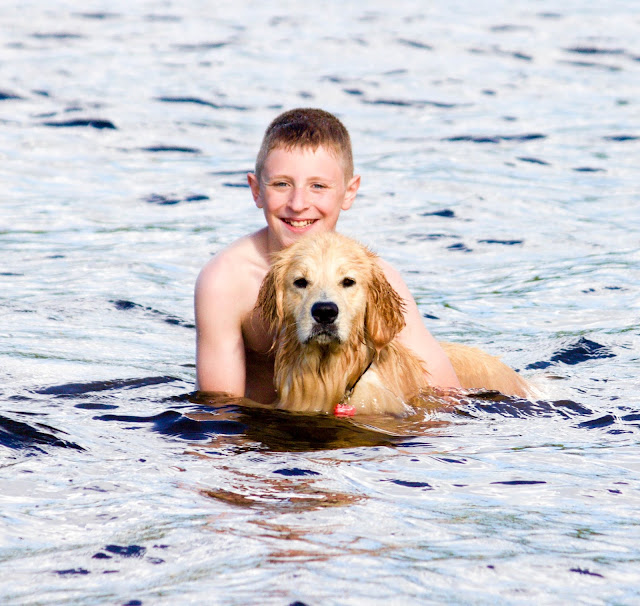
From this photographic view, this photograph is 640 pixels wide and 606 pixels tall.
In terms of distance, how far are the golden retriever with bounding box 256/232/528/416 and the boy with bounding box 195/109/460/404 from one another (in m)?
0.26

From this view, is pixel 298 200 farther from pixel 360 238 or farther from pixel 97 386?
pixel 360 238

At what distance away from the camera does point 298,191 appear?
6000mm

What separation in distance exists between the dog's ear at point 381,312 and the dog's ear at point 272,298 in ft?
1.60

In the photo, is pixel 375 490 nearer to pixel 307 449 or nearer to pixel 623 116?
pixel 307 449

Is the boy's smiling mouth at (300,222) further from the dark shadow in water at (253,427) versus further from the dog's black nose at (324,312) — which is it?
the dark shadow in water at (253,427)

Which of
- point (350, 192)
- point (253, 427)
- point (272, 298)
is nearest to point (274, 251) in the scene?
point (272, 298)

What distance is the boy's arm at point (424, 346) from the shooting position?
20.2 feet

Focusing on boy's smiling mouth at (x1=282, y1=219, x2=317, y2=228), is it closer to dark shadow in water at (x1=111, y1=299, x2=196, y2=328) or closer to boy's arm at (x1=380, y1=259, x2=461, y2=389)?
boy's arm at (x1=380, y1=259, x2=461, y2=389)

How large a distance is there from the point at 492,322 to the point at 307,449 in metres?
4.52

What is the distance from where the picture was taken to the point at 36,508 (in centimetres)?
398

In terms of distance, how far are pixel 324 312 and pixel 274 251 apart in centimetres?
91

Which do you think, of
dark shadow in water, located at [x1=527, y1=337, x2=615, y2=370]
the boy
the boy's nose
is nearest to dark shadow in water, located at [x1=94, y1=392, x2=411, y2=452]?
the boy

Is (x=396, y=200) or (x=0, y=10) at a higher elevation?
(x=0, y=10)

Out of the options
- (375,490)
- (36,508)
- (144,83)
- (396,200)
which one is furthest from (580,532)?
(144,83)
